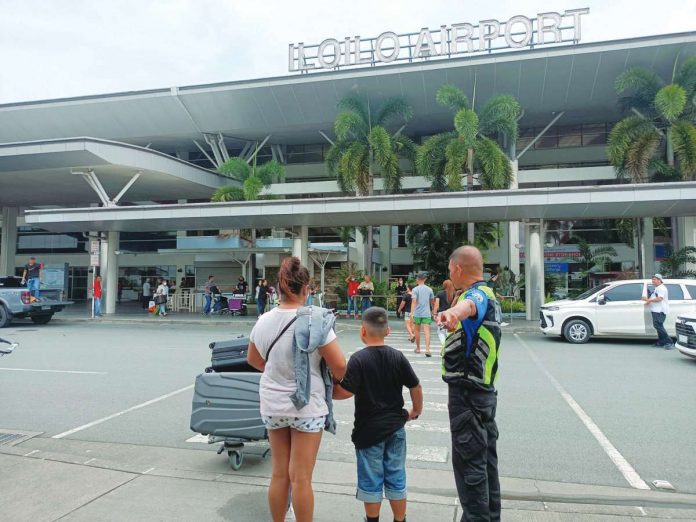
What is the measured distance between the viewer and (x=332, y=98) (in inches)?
1164

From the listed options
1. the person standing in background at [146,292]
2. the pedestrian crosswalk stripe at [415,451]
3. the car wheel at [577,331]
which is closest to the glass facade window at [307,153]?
the person standing in background at [146,292]

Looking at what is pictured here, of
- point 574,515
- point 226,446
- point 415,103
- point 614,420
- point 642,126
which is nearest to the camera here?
point 574,515

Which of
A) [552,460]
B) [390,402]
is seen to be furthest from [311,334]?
[552,460]

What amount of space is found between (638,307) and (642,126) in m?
13.7

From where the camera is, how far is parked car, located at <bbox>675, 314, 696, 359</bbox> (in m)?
10.4

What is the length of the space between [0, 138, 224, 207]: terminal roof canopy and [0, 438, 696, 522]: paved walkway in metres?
20.4

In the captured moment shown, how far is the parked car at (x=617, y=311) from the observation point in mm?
13648

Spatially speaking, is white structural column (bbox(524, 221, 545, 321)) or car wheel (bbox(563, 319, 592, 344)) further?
white structural column (bbox(524, 221, 545, 321))

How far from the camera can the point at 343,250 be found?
3052 cm

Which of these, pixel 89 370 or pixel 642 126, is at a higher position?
pixel 642 126

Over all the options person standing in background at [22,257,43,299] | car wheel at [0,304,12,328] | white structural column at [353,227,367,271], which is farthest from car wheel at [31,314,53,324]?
white structural column at [353,227,367,271]

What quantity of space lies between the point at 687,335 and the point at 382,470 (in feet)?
31.9

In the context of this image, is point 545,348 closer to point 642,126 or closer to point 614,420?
point 614,420

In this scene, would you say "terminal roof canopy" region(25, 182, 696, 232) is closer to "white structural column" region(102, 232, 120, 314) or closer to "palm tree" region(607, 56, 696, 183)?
"white structural column" region(102, 232, 120, 314)
